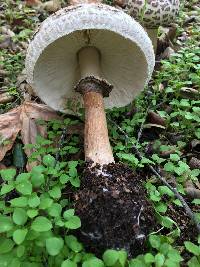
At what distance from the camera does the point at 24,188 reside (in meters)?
2.03

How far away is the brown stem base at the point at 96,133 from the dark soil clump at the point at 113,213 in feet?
0.67

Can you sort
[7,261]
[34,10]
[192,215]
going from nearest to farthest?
[7,261], [192,215], [34,10]

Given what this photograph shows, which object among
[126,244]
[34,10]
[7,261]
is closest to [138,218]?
[126,244]

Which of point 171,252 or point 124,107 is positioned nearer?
point 171,252

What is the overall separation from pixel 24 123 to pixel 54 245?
1460mm

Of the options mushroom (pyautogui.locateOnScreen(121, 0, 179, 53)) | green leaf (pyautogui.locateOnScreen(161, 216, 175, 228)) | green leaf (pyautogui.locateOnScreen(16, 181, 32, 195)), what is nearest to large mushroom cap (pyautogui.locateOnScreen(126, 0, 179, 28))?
mushroom (pyautogui.locateOnScreen(121, 0, 179, 53))

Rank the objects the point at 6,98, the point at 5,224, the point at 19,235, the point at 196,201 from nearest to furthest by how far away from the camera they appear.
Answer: the point at 19,235 < the point at 5,224 < the point at 196,201 < the point at 6,98

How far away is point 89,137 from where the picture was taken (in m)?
2.72

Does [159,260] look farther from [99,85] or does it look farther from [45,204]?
[99,85]

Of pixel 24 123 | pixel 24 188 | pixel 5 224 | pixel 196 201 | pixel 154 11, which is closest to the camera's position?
pixel 5 224

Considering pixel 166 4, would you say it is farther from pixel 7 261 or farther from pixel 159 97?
pixel 7 261

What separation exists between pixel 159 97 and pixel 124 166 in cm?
140

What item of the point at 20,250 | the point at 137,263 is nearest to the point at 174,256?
the point at 137,263

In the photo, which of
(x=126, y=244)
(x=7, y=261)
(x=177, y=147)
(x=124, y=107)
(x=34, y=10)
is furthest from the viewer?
(x=34, y=10)
